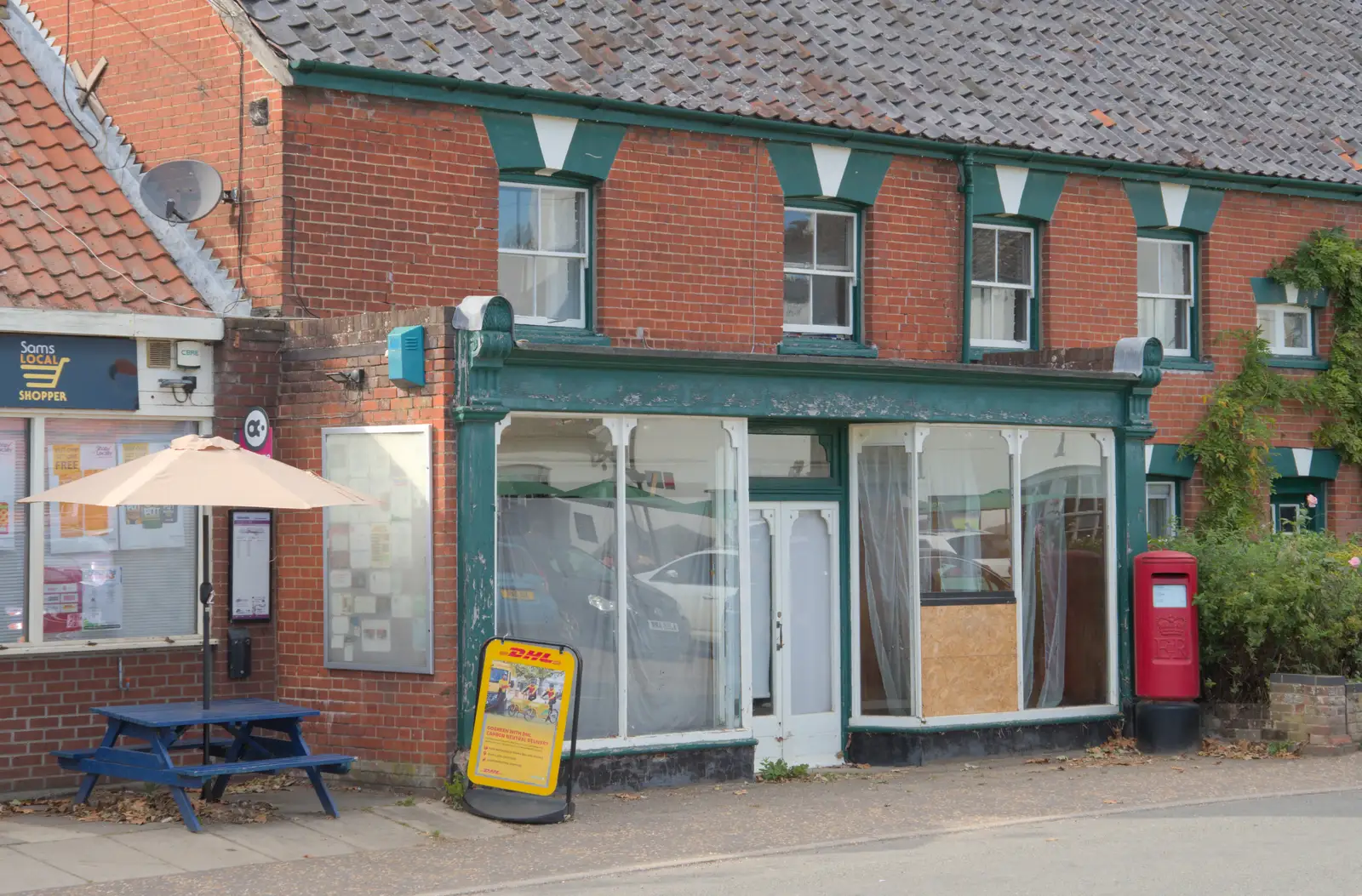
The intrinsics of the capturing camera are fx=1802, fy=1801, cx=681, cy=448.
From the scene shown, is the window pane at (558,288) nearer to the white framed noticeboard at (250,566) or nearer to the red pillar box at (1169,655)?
the white framed noticeboard at (250,566)

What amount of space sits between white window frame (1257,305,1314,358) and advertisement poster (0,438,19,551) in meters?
12.4

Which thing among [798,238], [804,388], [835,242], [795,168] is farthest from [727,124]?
[804,388]

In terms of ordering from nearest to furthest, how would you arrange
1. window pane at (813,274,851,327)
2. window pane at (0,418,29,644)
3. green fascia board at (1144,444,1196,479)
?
window pane at (0,418,29,644)
window pane at (813,274,851,327)
green fascia board at (1144,444,1196,479)

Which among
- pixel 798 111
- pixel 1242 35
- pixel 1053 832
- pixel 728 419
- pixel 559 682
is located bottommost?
pixel 1053 832

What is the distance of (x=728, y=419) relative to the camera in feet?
44.7

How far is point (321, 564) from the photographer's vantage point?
1295 cm

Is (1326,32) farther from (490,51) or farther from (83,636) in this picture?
(83,636)

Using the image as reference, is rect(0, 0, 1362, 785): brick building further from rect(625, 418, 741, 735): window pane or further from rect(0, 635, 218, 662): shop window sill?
rect(0, 635, 218, 662): shop window sill

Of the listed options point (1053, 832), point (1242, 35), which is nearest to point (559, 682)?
point (1053, 832)

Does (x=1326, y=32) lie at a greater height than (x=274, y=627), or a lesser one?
greater

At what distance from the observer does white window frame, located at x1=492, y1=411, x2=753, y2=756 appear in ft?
42.0

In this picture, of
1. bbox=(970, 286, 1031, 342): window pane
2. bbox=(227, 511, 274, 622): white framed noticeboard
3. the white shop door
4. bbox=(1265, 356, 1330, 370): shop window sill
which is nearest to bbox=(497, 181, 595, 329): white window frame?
the white shop door

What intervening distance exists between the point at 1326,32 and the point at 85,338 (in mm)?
15112

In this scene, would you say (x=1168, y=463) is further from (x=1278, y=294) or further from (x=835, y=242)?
(x=835, y=242)
